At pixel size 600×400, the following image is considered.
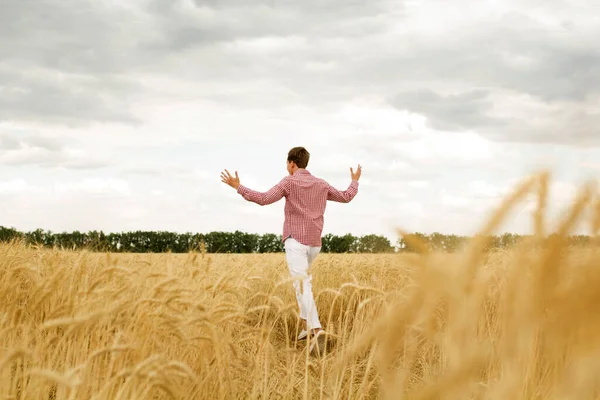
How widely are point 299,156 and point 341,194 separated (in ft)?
2.33

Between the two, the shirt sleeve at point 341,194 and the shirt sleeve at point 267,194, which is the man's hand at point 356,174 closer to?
the shirt sleeve at point 341,194

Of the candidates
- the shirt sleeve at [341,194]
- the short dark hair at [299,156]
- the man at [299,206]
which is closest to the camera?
the man at [299,206]

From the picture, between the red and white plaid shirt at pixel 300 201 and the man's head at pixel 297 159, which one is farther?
the man's head at pixel 297 159

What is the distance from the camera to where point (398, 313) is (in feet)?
2.97

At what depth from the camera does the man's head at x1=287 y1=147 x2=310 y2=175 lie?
6.16 metres

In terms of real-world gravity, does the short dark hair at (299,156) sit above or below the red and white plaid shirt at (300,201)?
above

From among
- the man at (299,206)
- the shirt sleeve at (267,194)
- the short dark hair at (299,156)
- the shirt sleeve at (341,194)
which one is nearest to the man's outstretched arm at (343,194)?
the shirt sleeve at (341,194)

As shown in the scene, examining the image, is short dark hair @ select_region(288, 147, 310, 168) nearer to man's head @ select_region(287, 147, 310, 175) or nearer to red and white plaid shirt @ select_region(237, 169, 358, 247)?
man's head @ select_region(287, 147, 310, 175)

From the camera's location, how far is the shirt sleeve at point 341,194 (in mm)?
6375

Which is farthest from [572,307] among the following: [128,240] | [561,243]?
[128,240]

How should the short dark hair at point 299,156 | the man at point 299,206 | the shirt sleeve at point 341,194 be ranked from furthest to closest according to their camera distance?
the shirt sleeve at point 341,194, the short dark hair at point 299,156, the man at point 299,206

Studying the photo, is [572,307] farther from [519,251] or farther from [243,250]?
[243,250]

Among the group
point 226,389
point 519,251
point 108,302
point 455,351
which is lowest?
point 226,389

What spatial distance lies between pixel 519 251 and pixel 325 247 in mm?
31417
